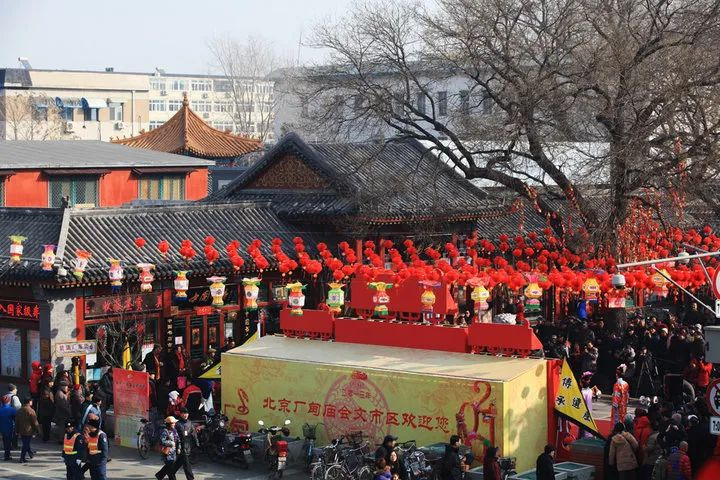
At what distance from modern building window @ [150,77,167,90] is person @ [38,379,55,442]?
92.0 metres

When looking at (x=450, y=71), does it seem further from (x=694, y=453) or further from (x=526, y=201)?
(x=694, y=453)

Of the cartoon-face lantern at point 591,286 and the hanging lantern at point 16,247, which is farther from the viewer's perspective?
the hanging lantern at point 16,247

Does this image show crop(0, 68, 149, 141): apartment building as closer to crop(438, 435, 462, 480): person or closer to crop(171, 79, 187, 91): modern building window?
crop(171, 79, 187, 91): modern building window

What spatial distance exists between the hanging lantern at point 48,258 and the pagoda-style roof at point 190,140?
30.3m

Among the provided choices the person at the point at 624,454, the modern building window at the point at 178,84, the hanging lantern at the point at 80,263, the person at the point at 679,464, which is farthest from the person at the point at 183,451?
the modern building window at the point at 178,84

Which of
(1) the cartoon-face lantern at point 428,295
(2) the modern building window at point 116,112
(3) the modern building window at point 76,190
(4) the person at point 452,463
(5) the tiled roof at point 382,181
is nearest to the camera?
(4) the person at point 452,463

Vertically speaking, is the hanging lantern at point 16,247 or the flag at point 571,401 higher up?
the hanging lantern at point 16,247

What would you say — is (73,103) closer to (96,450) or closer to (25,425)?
(25,425)

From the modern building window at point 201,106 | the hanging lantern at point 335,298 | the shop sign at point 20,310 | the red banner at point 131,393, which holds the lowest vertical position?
the red banner at point 131,393

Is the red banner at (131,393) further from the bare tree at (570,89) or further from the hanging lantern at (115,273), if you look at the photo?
the bare tree at (570,89)

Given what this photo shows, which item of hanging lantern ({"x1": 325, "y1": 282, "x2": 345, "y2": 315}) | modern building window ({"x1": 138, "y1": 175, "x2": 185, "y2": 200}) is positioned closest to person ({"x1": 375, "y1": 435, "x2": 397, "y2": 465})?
hanging lantern ({"x1": 325, "y1": 282, "x2": 345, "y2": 315})

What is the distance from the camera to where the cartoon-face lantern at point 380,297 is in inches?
1009

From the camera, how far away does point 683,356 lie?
92.0 ft

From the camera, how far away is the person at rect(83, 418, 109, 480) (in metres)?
21.6
